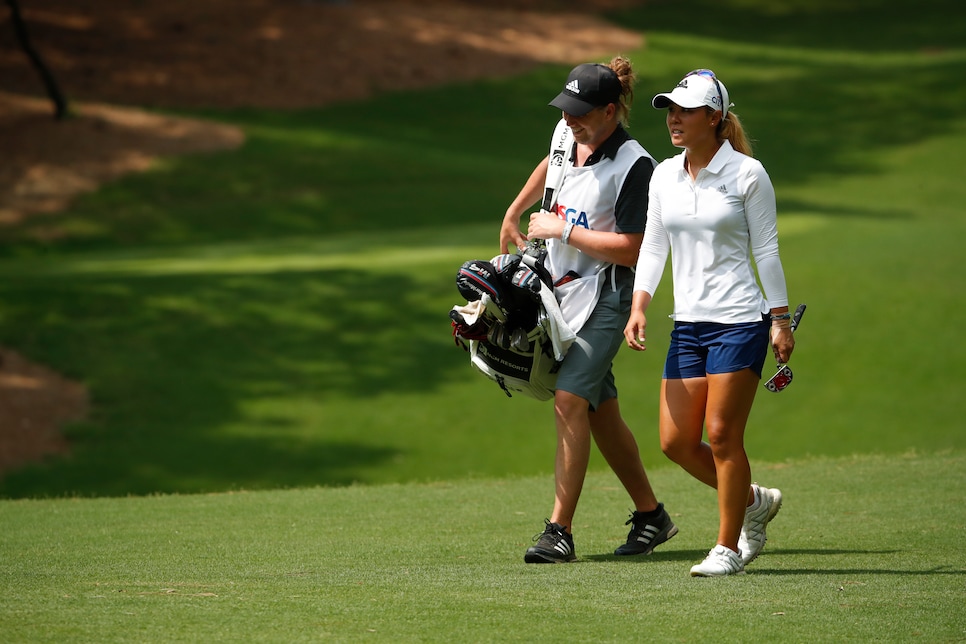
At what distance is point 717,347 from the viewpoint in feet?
18.0

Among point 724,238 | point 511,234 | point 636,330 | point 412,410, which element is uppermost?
point 724,238

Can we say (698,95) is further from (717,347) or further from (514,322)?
(514,322)

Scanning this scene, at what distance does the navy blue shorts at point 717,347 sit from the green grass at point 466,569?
0.88 m

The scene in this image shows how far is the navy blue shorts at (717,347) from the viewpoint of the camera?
5.44 m

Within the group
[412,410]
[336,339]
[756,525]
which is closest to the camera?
[756,525]

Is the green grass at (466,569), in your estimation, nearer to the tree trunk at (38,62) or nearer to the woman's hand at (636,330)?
the woman's hand at (636,330)

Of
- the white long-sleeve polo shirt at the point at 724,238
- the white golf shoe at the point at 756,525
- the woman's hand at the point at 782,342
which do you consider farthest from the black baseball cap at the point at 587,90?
the white golf shoe at the point at 756,525

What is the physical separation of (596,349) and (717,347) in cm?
70

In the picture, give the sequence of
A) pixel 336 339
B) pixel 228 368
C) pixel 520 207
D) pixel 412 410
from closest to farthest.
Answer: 1. pixel 520 207
2. pixel 412 410
3. pixel 228 368
4. pixel 336 339

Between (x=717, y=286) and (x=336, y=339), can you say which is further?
(x=336, y=339)

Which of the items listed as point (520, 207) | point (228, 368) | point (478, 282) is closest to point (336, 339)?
point (228, 368)

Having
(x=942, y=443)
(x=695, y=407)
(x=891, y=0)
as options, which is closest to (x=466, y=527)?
(x=695, y=407)

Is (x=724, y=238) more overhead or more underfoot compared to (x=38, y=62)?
more overhead

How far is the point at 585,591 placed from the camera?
16.4 ft
